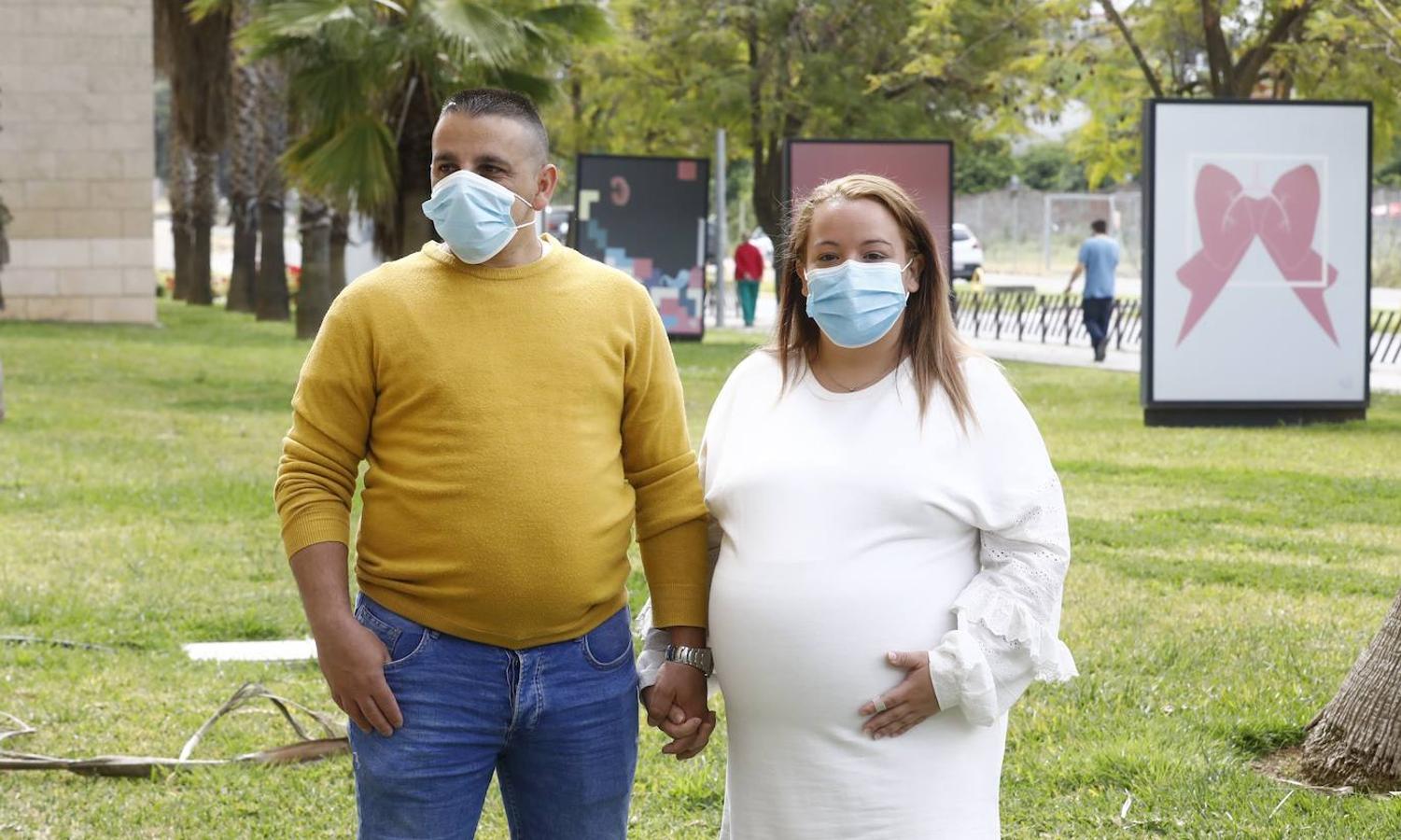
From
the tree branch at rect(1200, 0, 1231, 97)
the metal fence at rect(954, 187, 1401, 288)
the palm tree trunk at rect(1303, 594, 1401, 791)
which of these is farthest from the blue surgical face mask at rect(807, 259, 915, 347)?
the metal fence at rect(954, 187, 1401, 288)

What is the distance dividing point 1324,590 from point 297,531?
5959mm

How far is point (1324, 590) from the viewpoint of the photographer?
25.5ft

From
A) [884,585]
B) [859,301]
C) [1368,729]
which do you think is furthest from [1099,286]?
[884,585]

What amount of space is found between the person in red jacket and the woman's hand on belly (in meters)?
28.9

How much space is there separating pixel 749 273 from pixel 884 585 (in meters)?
29.2

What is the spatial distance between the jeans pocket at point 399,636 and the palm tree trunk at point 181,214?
32299mm

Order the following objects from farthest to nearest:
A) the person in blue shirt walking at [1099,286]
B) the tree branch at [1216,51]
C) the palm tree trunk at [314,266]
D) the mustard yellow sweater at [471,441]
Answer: the palm tree trunk at [314,266] < the person in blue shirt walking at [1099,286] < the tree branch at [1216,51] < the mustard yellow sweater at [471,441]

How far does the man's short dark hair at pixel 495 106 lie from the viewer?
2.89 metres

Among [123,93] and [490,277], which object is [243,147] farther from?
[490,277]

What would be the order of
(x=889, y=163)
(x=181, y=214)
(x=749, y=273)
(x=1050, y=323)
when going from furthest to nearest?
(x=181, y=214) → (x=749, y=273) → (x=1050, y=323) → (x=889, y=163)

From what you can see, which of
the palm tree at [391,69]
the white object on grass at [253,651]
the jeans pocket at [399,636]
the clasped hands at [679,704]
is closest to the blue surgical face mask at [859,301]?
the clasped hands at [679,704]

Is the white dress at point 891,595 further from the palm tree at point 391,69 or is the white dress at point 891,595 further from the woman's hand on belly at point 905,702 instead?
the palm tree at point 391,69

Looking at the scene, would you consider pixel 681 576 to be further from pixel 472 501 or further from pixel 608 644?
pixel 472 501

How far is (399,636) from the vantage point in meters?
2.82
